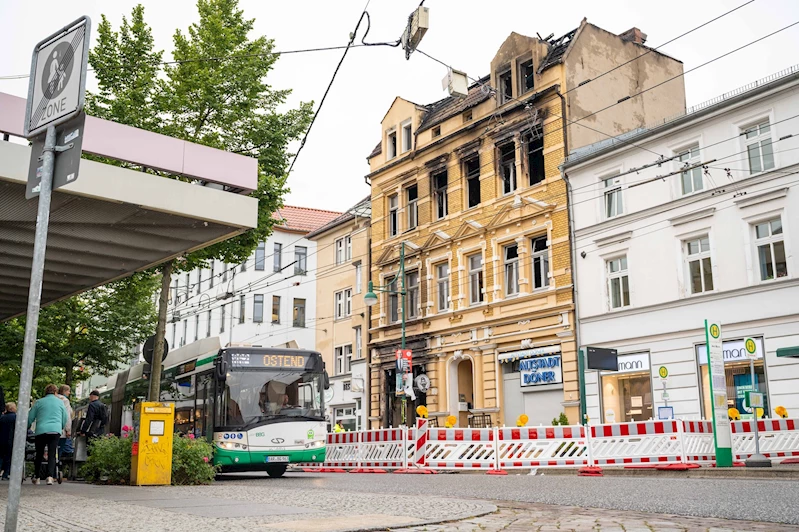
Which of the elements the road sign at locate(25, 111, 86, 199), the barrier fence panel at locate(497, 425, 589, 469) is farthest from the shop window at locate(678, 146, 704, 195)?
the road sign at locate(25, 111, 86, 199)

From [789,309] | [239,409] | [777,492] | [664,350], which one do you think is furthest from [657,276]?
[777,492]

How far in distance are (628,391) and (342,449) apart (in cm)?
910

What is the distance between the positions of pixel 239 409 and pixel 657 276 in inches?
526

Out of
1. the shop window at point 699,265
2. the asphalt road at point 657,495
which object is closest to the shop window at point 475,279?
the shop window at point 699,265

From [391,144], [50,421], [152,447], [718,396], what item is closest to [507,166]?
[391,144]

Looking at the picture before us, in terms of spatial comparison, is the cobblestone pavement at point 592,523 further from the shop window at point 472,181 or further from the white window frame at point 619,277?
the shop window at point 472,181

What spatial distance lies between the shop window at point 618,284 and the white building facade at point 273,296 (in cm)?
2913

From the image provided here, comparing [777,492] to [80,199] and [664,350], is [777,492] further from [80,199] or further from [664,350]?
[664,350]

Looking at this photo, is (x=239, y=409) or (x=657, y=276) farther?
(x=657, y=276)

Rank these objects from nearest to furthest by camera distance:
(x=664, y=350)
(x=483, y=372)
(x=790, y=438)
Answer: (x=790, y=438)
(x=664, y=350)
(x=483, y=372)

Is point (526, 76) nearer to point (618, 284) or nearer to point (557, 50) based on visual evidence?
point (557, 50)

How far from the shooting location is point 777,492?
36.5ft

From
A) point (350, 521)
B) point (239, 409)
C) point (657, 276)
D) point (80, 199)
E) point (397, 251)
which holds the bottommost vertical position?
point (350, 521)

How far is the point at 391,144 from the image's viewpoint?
39.0 m
